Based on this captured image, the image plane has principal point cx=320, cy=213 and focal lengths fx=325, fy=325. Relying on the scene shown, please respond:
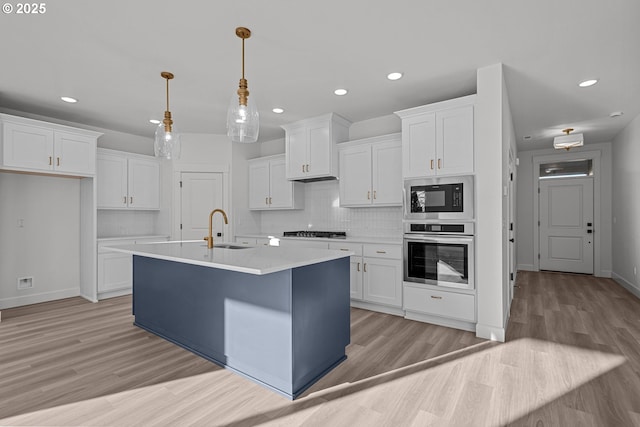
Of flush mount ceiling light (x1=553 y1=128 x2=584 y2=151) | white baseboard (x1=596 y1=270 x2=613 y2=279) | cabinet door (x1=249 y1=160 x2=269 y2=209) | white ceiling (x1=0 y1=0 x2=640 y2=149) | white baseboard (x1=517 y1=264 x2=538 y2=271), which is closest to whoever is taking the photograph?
white ceiling (x1=0 y1=0 x2=640 y2=149)

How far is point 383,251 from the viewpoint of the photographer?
3.96 metres

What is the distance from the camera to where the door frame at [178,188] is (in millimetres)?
5492

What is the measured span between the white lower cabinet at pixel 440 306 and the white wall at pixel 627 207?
3.28 m

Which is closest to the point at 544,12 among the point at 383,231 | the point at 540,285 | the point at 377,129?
the point at 377,129

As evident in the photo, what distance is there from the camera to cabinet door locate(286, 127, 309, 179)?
4863mm

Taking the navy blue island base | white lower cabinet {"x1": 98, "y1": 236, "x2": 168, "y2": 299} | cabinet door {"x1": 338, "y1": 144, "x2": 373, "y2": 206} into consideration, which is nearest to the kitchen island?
the navy blue island base

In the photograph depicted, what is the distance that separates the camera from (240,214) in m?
5.77

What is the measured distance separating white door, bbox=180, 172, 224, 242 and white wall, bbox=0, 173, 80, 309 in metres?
1.49

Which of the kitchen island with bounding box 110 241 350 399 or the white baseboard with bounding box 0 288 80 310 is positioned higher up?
the kitchen island with bounding box 110 241 350 399

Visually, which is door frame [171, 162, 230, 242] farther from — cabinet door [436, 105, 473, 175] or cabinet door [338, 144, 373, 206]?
cabinet door [436, 105, 473, 175]

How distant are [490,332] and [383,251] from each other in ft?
4.54

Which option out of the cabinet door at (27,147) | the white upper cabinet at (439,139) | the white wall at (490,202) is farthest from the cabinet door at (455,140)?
the cabinet door at (27,147)

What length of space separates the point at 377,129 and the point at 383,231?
1.50m

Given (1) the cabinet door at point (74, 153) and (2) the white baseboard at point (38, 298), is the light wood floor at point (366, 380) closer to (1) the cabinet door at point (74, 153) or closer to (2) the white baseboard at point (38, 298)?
(2) the white baseboard at point (38, 298)
